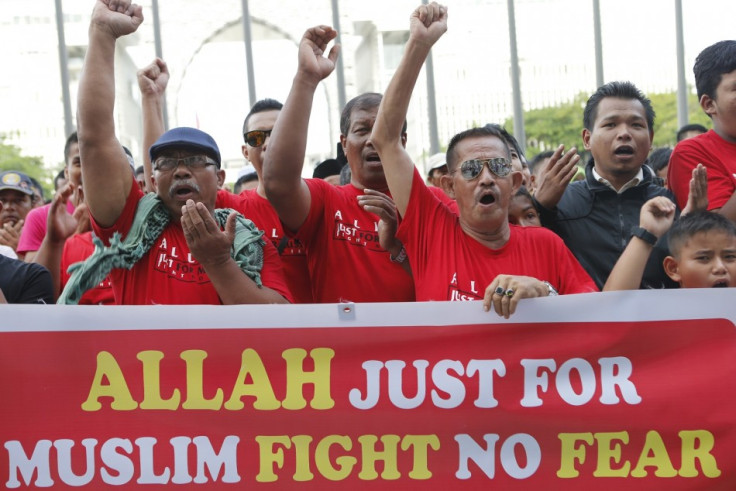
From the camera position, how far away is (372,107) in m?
3.77

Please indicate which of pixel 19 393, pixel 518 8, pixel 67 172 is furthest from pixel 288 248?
pixel 518 8

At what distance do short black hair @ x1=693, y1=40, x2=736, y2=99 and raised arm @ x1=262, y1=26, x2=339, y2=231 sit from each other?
1.53 metres

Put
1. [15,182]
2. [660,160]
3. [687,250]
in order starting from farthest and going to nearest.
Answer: [660,160], [15,182], [687,250]

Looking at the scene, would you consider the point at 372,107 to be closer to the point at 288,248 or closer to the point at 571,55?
the point at 288,248

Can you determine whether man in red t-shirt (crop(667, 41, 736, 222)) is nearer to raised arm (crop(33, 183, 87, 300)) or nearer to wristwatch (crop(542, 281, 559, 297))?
wristwatch (crop(542, 281, 559, 297))

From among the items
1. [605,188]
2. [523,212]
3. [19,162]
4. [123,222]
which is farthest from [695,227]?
[19,162]

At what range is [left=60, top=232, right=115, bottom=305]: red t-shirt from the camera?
4051 millimetres

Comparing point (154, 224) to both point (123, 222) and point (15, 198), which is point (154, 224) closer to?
point (123, 222)

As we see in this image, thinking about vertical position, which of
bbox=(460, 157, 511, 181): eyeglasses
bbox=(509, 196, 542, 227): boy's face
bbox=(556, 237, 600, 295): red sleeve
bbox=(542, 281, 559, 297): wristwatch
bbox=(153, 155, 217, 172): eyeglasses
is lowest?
bbox=(542, 281, 559, 297): wristwatch

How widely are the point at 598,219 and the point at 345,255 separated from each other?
3.38 ft

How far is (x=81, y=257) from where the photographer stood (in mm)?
4328

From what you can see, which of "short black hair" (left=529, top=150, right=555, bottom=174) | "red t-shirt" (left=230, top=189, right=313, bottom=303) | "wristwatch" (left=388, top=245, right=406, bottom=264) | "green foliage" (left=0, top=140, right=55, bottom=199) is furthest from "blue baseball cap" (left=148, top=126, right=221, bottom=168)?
"green foliage" (left=0, top=140, right=55, bottom=199)

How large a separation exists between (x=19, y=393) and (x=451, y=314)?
133 cm

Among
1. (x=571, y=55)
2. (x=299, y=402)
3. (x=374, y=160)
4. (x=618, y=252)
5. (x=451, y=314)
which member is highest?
(x=571, y=55)
